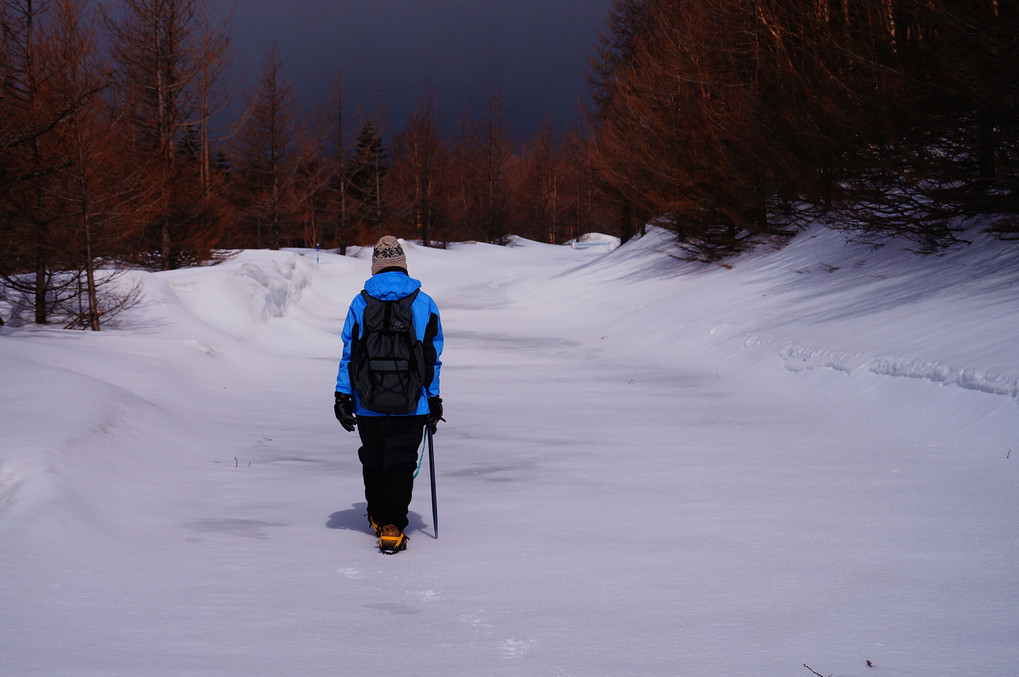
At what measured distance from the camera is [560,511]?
5363 millimetres

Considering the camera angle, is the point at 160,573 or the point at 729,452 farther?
the point at 729,452

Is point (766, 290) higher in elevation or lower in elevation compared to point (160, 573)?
higher

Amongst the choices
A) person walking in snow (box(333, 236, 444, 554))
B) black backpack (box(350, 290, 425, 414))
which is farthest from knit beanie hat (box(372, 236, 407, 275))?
black backpack (box(350, 290, 425, 414))

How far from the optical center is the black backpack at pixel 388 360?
4523mm

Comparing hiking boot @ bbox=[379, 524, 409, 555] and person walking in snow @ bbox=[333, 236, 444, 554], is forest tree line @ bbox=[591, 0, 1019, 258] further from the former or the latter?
hiking boot @ bbox=[379, 524, 409, 555]

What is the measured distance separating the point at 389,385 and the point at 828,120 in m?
11.9

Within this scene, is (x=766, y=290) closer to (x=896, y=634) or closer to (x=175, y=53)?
(x=896, y=634)

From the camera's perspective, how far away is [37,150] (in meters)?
13.8

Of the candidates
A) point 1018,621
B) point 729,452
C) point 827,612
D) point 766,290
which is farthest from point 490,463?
point 766,290

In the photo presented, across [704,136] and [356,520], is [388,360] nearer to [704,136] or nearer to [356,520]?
[356,520]

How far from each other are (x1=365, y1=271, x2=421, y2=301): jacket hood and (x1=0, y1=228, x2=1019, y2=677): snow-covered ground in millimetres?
1453

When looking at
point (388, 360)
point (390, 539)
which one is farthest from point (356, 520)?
point (388, 360)

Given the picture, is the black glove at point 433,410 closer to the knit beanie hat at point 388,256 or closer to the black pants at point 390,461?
the black pants at point 390,461

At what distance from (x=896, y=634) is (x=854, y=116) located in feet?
37.1
